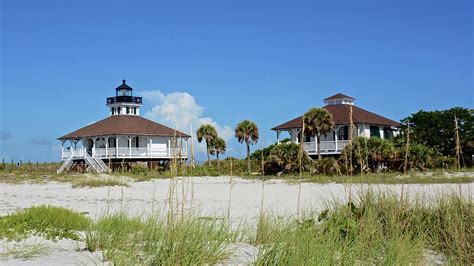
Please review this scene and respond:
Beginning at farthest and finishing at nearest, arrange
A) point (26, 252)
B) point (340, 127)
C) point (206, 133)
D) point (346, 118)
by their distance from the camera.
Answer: point (206, 133) < point (340, 127) < point (346, 118) < point (26, 252)

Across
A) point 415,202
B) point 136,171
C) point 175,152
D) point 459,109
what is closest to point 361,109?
point 459,109

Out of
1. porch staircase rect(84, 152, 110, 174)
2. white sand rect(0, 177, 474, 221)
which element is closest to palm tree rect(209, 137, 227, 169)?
porch staircase rect(84, 152, 110, 174)

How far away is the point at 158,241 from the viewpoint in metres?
5.80

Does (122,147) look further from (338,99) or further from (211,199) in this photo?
Answer: (211,199)

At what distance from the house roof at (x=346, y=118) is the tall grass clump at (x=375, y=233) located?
41.2 m

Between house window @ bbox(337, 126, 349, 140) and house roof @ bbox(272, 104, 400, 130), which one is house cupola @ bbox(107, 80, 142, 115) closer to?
house roof @ bbox(272, 104, 400, 130)

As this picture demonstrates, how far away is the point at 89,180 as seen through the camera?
26000mm

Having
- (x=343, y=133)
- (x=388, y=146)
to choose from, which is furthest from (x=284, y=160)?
(x=343, y=133)

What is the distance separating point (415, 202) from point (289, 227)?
2593 mm

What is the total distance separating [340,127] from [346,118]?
42.6 inches

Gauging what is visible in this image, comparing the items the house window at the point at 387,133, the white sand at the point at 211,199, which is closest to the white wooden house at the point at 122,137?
the house window at the point at 387,133

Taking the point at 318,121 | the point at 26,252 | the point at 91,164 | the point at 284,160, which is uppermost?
the point at 318,121

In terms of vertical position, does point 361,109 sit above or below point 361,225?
above

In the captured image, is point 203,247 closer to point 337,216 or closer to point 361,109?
point 337,216
